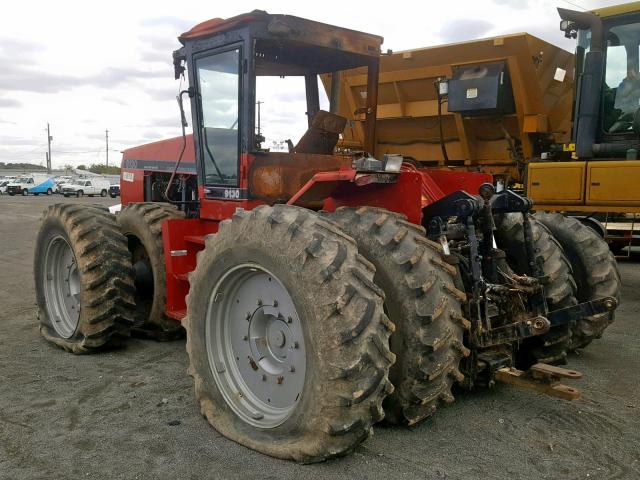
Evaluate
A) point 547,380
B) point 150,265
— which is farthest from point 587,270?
point 150,265

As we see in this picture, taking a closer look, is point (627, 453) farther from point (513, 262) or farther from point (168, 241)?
point (168, 241)

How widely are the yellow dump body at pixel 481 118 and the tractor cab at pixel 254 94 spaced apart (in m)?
2.84

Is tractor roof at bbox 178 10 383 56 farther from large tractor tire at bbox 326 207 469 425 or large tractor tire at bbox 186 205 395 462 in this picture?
large tractor tire at bbox 326 207 469 425

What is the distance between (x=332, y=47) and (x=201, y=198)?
67.8 inches

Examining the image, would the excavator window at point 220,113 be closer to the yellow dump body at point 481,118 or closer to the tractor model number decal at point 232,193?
the tractor model number decal at point 232,193

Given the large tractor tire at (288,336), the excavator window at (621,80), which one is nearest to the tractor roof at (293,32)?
the large tractor tire at (288,336)

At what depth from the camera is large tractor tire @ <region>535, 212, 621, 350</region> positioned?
5.00m

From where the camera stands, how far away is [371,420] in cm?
309

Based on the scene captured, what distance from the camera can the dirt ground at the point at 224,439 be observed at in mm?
3248

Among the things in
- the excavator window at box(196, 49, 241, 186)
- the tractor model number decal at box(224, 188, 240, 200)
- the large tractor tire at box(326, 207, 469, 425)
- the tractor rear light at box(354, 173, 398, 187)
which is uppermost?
the excavator window at box(196, 49, 241, 186)

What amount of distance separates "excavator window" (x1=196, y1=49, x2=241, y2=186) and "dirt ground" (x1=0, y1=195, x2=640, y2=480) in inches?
67.2

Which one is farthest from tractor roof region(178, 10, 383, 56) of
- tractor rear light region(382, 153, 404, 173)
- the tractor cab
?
tractor rear light region(382, 153, 404, 173)

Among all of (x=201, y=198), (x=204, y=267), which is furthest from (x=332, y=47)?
(x=204, y=267)

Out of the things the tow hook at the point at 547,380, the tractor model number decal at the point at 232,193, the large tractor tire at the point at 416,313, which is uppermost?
the tractor model number decal at the point at 232,193
